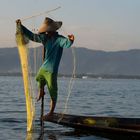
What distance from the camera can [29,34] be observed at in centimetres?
1359

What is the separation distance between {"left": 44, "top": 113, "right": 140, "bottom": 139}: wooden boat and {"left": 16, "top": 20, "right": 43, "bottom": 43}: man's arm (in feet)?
7.54

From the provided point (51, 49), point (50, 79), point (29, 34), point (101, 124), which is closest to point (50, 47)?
point (51, 49)

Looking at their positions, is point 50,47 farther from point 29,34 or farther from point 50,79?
point 50,79

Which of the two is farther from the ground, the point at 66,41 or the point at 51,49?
the point at 66,41

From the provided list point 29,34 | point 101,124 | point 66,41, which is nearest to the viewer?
point 66,41

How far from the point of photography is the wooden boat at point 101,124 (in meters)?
14.1

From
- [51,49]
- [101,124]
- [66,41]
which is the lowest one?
[101,124]

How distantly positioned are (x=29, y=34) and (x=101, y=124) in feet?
11.7

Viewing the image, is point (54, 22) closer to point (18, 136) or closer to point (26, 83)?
point (26, 83)

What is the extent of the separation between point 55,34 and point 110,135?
10.9ft

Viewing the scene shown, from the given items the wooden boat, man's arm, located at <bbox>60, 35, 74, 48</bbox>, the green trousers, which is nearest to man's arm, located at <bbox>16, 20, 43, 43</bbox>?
man's arm, located at <bbox>60, 35, 74, 48</bbox>

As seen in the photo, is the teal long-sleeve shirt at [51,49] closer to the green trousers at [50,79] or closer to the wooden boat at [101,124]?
the green trousers at [50,79]

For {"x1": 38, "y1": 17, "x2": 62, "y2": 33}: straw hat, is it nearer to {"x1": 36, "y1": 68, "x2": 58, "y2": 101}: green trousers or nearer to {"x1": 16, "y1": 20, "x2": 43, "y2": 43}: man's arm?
{"x1": 16, "y1": 20, "x2": 43, "y2": 43}: man's arm

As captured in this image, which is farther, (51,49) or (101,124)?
(101,124)
